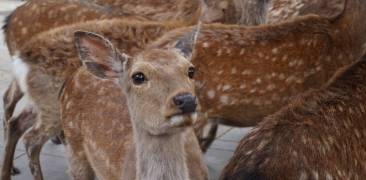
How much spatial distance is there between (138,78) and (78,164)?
136 cm

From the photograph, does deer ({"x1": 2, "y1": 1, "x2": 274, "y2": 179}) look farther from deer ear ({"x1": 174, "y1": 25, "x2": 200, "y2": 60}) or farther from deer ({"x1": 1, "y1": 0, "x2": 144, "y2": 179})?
deer ear ({"x1": 174, "y1": 25, "x2": 200, "y2": 60})

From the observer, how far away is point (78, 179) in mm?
4824

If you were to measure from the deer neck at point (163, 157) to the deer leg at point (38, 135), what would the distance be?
1.71 meters

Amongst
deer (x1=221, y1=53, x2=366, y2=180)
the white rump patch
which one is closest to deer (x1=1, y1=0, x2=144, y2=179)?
the white rump patch

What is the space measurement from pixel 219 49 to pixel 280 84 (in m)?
0.49

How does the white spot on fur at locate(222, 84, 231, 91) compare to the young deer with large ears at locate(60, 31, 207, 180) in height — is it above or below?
below

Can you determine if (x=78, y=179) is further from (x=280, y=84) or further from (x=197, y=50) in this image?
(x=280, y=84)

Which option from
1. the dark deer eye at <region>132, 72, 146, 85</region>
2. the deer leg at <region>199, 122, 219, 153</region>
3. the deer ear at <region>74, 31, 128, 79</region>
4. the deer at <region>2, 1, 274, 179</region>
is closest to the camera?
the dark deer eye at <region>132, 72, 146, 85</region>

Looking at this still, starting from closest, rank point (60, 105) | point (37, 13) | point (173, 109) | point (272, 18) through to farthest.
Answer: point (173, 109) → point (60, 105) → point (37, 13) → point (272, 18)

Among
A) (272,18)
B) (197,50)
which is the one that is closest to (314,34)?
(197,50)

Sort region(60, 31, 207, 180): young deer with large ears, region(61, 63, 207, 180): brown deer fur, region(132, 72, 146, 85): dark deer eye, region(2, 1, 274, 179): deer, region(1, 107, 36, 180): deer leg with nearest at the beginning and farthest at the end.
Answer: region(60, 31, 207, 180): young deer with large ears
region(132, 72, 146, 85): dark deer eye
region(61, 63, 207, 180): brown deer fur
region(1, 107, 36, 180): deer leg
region(2, 1, 274, 179): deer

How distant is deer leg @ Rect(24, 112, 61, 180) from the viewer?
5297mm

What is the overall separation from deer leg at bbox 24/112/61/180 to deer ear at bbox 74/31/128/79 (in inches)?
53.0

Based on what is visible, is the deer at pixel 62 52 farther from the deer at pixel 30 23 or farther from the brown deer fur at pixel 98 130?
the deer at pixel 30 23
